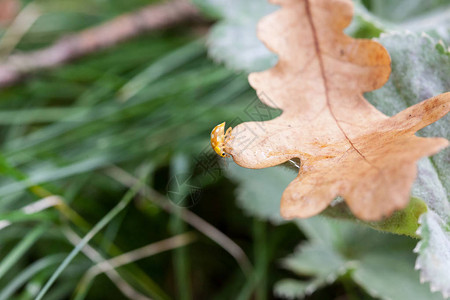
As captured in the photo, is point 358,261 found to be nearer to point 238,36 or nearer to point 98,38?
point 238,36

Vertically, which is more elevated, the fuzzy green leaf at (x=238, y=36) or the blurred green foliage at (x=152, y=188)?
the fuzzy green leaf at (x=238, y=36)

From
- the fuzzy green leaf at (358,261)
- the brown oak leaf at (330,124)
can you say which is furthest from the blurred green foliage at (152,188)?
the brown oak leaf at (330,124)

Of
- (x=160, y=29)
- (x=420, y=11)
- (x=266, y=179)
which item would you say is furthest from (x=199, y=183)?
A: (x=160, y=29)

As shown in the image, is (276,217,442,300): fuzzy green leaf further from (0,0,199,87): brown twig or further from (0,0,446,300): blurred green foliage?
(0,0,199,87): brown twig

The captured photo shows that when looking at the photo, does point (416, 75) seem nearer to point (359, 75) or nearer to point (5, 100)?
point (359, 75)

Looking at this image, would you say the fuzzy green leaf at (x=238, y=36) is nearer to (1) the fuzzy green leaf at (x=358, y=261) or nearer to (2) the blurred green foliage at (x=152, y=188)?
(2) the blurred green foliage at (x=152, y=188)

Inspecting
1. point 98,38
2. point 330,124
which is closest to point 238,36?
point 330,124
